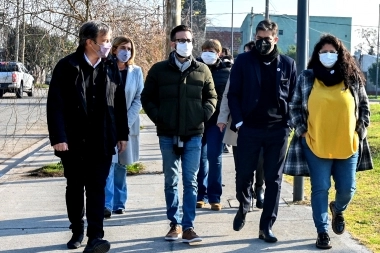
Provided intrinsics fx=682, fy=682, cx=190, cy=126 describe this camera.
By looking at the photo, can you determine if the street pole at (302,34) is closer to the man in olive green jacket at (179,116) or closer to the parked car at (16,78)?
the man in olive green jacket at (179,116)

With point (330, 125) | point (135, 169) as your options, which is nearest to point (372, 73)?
point (135, 169)

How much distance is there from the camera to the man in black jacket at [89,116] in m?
5.82

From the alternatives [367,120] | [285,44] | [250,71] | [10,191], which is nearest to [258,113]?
[250,71]

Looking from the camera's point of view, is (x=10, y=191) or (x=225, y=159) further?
(x=225, y=159)

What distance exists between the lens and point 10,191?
29.6 ft

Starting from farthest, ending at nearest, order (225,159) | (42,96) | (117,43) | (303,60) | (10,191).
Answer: (225,159) < (42,96) < (10,191) < (303,60) < (117,43)

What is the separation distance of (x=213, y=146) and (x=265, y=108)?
1.74 metres

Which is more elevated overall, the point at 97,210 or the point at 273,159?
the point at 273,159

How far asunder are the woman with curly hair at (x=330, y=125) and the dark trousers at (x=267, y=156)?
0.17 meters

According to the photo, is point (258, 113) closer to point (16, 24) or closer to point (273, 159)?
point (273, 159)

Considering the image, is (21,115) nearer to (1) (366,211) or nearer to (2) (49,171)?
(2) (49,171)

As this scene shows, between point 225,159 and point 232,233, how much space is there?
575 cm

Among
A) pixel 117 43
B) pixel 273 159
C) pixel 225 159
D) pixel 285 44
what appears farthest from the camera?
pixel 285 44

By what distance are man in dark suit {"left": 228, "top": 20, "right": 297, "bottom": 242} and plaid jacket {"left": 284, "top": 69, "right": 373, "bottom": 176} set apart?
0.09 m
